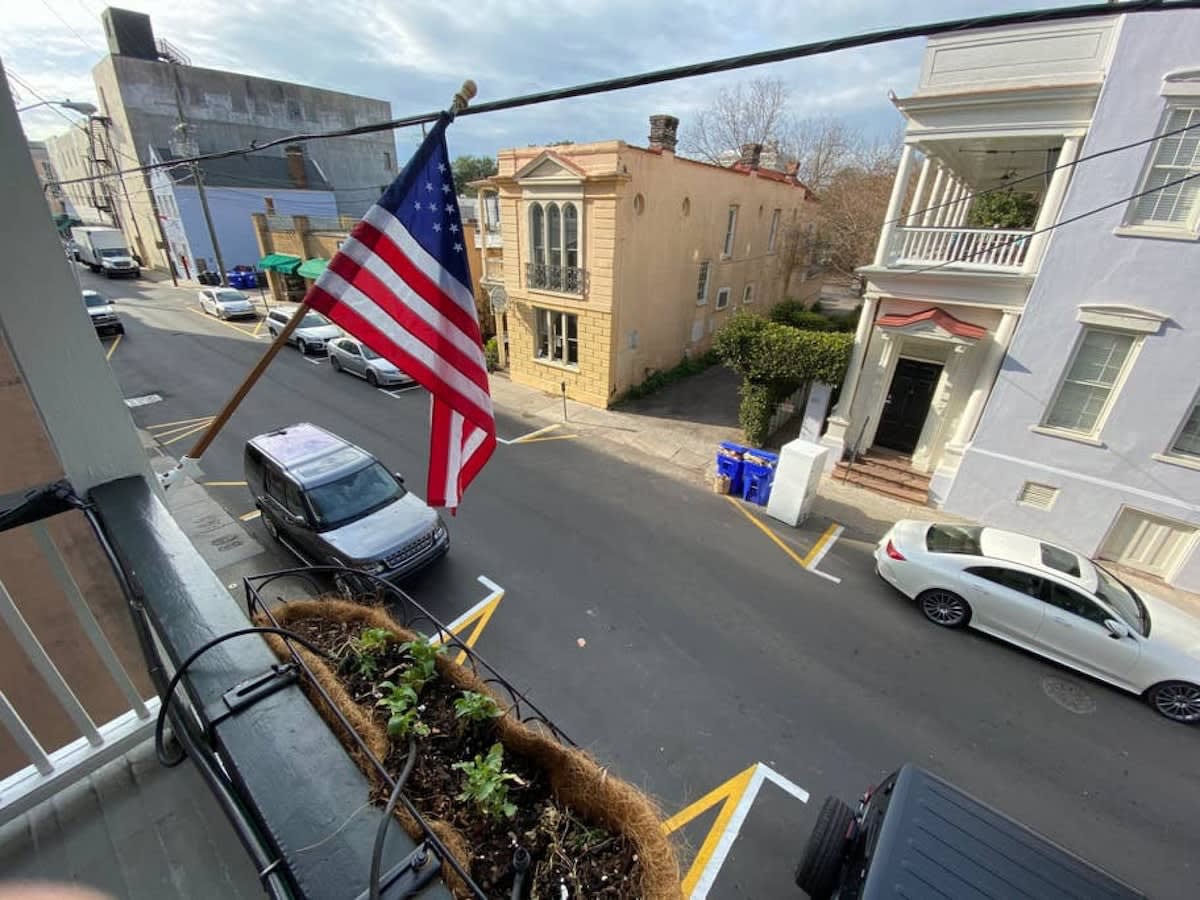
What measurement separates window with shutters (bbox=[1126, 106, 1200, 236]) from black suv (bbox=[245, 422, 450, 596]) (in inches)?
483

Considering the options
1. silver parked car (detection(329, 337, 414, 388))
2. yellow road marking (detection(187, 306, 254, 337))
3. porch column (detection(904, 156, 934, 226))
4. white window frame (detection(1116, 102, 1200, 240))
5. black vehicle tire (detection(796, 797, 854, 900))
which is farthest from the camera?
yellow road marking (detection(187, 306, 254, 337))

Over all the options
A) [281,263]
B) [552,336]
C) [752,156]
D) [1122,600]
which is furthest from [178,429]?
[752,156]

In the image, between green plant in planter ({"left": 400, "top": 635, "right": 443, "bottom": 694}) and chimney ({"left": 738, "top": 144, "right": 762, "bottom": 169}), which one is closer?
green plant in planter ({"left": 400, "top": 635, "right": 443, "bottom": 694})

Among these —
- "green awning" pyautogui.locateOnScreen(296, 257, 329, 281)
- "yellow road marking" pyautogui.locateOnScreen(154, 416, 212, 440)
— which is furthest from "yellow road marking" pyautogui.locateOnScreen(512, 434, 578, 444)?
"green awning" pyautogui.locateOnScreen(296, 257, 329, 281)

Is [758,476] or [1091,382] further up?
[1091,382]

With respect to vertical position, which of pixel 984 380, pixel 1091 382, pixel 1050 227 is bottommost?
pixel 984 380

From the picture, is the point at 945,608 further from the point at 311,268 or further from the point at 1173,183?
the point at 311,268

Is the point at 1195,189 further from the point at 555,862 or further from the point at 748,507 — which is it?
the point at 555,862

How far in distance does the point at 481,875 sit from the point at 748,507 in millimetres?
9771

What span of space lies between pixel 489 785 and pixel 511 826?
0.18 m

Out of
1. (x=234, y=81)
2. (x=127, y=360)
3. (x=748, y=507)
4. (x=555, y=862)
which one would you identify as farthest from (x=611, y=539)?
(x=234, y=81)

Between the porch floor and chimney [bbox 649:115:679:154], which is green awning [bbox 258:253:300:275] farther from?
the porch floor

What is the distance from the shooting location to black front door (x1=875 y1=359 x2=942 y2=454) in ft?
37.6

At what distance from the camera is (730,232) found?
782 inches
